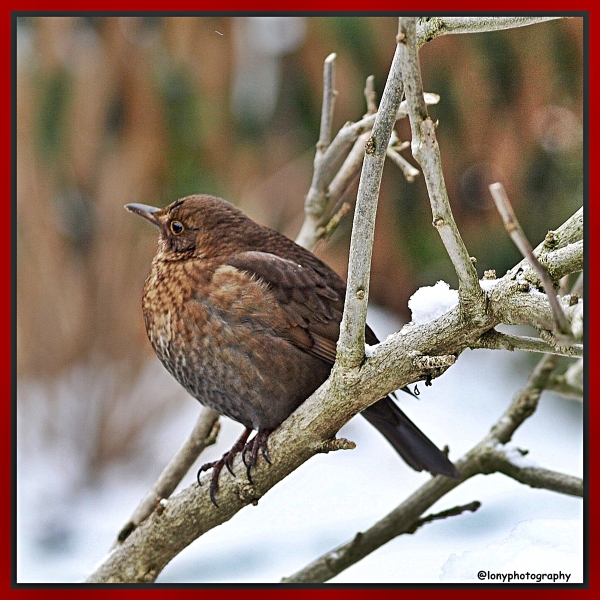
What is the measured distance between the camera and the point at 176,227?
6.47 feet

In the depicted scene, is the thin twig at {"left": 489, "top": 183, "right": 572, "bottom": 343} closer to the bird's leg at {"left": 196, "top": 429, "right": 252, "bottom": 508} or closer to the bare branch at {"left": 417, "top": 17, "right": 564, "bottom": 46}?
the bare branch at {"left": 417, "top": 17, "right": 564, "bottom": 46}

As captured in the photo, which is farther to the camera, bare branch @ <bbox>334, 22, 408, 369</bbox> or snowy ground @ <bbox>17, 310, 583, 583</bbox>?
snowy ground @ <bbox>17, 310, 583, 583</bbox>

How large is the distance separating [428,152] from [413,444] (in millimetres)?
953

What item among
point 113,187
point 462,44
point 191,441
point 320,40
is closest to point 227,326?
point 191,441

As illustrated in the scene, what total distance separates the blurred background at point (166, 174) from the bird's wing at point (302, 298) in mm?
455

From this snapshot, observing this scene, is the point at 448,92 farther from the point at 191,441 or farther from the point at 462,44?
the point at 191,441

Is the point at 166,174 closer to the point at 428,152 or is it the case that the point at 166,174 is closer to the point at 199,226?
the point at 199,226

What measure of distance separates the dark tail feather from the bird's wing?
10.6 inches

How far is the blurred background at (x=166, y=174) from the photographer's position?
227cm

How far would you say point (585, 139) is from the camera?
191 centimetres

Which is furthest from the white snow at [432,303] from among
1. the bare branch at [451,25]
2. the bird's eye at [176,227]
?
the bird's eye at [176,227]

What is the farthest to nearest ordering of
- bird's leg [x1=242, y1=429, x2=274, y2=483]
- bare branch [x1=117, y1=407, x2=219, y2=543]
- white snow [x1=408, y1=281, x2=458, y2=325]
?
bare branch [x1=117, y1=407, x2=219, y2=543] → bird's leg [x1=242, y1=429, x2=274, y2=483] → white snow [x1=408, y1=281, x2=458, y2=325]

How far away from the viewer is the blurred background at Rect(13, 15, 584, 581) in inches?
89.4

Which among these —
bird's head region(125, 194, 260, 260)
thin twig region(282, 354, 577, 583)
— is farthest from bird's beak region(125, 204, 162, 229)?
thin twig region(282, 354, 577, 583)
